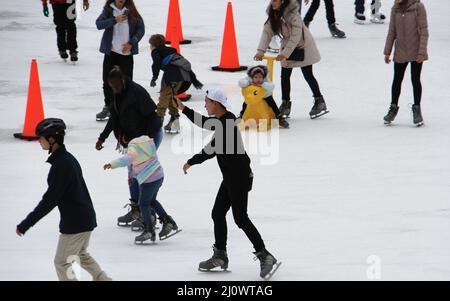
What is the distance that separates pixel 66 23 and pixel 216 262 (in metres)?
8.14

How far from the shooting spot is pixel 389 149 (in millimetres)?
13422

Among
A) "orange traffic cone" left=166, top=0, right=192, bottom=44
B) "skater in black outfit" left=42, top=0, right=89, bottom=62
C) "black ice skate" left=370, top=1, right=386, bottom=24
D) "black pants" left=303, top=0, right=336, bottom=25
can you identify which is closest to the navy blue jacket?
"skater in black outfit" left=42, top=0, right=89, bottom=62

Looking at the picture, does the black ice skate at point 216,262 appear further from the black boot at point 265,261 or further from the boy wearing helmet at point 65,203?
the boy wearing helmet at point 65,203

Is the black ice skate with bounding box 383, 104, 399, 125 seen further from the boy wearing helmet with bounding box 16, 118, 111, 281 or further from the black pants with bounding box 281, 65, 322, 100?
the boy wearing helmet with bounding box 16, 118, 111, 281

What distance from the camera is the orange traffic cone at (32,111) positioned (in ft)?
45.3

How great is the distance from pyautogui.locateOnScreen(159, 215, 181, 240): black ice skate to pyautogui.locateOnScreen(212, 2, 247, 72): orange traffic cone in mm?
6951

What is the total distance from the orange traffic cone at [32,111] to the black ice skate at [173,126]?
4.68 feet

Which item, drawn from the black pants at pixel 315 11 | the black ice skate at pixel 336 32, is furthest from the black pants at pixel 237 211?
the black ice skate at pixel 336 32

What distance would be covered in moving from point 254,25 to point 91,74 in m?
4.31

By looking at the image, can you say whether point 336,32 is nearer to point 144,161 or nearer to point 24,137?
point 24,137

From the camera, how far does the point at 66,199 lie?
8688 mm

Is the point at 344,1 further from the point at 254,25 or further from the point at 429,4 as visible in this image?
the point at 254,25

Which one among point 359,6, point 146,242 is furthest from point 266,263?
point 359,6
